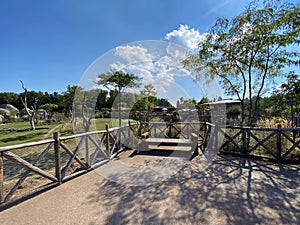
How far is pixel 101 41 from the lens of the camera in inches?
295

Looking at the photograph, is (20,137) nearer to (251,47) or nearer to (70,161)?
(70,161)

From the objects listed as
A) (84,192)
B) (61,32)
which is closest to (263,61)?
(84,192)

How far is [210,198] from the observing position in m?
2.61

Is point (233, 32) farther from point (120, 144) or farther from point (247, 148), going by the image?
point (120, 144)

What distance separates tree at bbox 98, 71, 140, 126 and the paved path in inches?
222

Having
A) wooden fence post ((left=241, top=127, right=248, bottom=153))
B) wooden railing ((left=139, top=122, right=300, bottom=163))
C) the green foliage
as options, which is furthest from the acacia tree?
the green foliage

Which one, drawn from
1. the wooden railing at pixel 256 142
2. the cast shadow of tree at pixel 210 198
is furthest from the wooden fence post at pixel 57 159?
the wooden railing at pixel 256 142

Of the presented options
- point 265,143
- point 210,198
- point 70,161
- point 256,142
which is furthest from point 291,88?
point 70,161

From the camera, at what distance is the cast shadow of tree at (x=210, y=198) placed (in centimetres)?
214

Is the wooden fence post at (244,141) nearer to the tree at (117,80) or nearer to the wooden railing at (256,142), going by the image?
the wooden railing at (256,142)

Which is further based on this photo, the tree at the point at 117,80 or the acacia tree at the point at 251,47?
the tree at the point at 117,80

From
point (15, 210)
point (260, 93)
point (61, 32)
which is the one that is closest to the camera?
point (15, 210)

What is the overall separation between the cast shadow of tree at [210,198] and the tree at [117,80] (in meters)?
5.97

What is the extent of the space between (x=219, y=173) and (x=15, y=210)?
11.9ft
